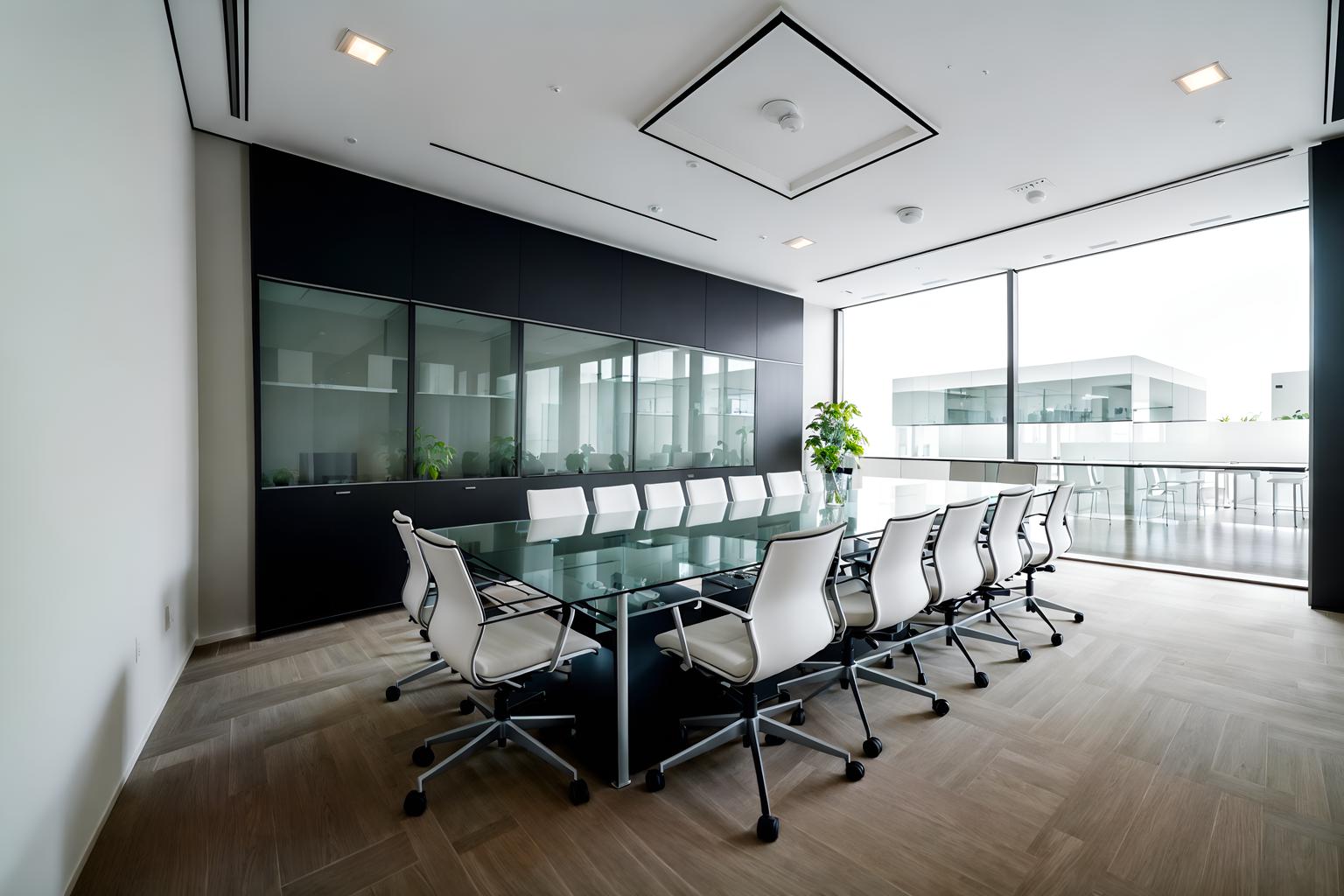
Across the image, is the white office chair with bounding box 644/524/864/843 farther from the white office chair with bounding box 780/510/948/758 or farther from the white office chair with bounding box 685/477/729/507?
the white office chair with bounding box 685/477/729/507

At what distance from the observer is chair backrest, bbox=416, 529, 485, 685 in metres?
1.97

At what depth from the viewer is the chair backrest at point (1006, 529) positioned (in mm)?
3387

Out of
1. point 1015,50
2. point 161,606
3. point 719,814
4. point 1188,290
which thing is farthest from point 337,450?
point 1188,290

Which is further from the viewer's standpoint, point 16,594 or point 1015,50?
point 1015,50

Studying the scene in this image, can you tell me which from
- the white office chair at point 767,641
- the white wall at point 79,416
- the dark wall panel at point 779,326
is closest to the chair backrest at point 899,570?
the white office chair at point 767,641

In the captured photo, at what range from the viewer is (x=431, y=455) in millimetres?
4492

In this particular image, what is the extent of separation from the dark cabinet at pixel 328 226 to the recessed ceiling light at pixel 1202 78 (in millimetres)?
5062

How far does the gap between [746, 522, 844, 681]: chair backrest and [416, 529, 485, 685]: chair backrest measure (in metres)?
1.00

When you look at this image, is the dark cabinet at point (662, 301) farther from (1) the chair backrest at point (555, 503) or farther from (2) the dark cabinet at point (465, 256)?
(1) the chair backrest at point (555, 503)

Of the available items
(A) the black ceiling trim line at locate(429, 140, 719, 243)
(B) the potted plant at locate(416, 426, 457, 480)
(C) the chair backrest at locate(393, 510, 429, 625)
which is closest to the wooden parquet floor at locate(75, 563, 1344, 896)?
(C) the chair backrest at locate(393, 510, 429, 625)

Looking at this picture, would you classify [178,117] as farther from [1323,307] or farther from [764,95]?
[1323,307]

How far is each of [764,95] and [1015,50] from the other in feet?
4.22

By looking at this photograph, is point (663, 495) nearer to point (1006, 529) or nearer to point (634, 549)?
point (634, 549)

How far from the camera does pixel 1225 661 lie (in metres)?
3.30
